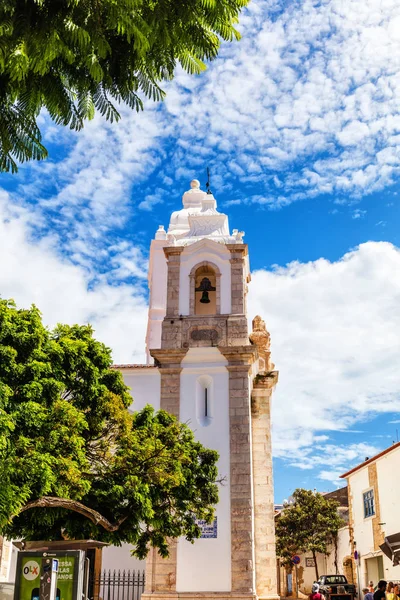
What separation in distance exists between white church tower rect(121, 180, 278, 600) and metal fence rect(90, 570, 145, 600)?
0.66m

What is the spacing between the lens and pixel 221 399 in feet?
69.4

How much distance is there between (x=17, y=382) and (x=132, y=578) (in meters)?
9.71

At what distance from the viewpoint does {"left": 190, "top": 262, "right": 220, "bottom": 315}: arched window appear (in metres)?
23.1

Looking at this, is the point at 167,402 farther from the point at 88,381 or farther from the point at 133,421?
the point at 88,381

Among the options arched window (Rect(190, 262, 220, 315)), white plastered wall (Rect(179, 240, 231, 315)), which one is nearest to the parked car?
arched window (Rect(190, 262, 220, 315))

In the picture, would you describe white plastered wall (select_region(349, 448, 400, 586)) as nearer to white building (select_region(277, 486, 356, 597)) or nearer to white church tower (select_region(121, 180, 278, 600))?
white building (select_region(277, 486, 356, 597))

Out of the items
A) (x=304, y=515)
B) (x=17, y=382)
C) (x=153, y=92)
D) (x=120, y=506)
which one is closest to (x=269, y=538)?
(x=120, y=506)

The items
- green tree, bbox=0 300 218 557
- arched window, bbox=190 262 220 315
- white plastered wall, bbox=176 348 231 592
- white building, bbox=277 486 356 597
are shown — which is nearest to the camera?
green tree, bbox=0 300 218 557

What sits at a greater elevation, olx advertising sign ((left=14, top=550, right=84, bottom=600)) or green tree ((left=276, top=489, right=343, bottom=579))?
green tree ((left=276, top=489, right=343, bottom=579))

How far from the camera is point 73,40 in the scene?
15.9ft

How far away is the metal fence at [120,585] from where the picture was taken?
1908 cm

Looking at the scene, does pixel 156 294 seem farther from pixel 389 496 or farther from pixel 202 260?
pixel 389 496

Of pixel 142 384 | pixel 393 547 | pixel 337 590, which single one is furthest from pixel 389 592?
pixel 337 590

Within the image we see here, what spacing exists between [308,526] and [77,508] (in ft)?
106
